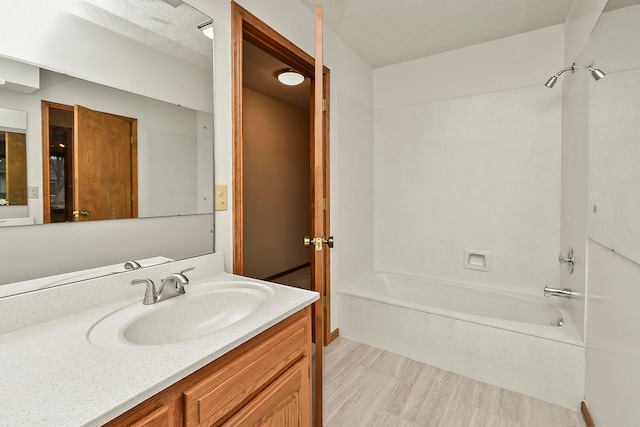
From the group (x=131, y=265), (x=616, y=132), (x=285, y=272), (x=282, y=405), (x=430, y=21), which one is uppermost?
(x=430, y=21)

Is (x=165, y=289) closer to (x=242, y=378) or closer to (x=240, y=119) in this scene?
(x=242, y=378)

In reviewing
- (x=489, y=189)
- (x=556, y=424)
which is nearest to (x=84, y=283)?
(x=556, y=424)

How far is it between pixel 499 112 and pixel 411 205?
1042 mm

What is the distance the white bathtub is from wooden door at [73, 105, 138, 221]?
1.75 meters

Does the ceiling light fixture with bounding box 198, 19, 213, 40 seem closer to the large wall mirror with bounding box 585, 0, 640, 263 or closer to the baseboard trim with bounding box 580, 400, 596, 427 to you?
the large wall mirror with bounding box 585, 0, 640, 263

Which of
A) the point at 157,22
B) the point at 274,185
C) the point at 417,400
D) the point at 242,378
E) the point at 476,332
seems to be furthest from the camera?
the point at 274,185

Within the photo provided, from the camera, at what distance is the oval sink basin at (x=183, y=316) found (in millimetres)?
875

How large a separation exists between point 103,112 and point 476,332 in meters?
2.28

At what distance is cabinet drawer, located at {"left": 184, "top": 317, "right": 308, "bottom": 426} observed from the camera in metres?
0.72

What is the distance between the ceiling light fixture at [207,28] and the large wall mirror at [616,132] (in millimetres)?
1597

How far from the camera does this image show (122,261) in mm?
1112

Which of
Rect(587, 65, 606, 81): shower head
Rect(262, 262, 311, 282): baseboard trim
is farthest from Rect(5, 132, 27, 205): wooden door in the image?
Rect(262, 262, 311, 282): baseboard trim

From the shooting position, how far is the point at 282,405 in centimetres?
99

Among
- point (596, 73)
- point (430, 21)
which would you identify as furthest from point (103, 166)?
point (430, 21)
